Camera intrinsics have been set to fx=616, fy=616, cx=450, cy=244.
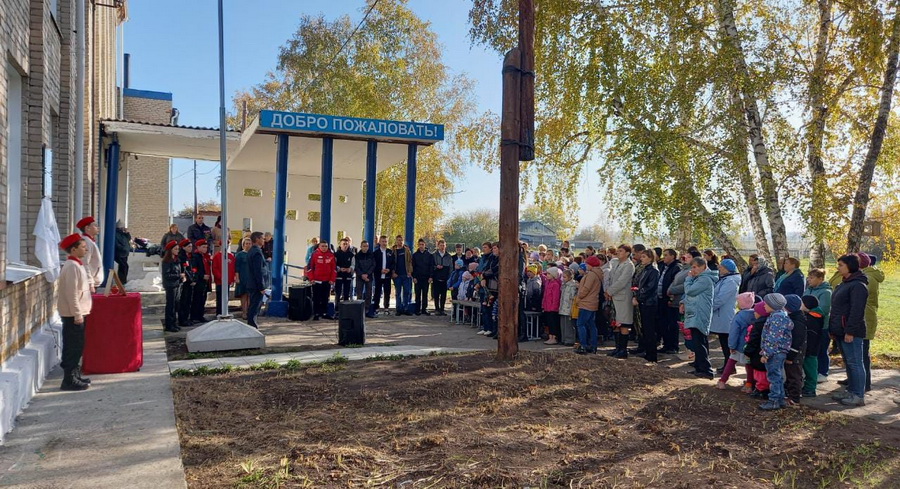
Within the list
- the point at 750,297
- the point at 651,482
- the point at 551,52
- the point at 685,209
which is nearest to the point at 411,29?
the point at 551,52

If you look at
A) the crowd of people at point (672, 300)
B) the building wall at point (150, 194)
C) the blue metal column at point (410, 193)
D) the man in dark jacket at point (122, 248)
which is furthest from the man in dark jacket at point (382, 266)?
the building wall at point (150, 194)

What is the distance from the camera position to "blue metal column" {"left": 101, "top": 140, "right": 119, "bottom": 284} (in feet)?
51.2

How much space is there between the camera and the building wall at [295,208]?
69.2 ft

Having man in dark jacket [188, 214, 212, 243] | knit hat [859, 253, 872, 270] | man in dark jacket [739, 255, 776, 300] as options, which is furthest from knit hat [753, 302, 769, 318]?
man in dark jacket [188, 214, 212, 243]

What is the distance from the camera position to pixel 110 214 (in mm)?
15859

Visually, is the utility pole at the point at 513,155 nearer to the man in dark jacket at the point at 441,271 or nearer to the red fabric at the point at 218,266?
the man in dark jacket at the point at 441,271

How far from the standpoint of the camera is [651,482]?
15.4 feet

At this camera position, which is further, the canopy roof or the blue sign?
the canopy roof

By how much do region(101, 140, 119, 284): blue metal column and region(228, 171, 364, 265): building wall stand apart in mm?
4706

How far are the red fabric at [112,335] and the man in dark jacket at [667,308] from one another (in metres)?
7.63

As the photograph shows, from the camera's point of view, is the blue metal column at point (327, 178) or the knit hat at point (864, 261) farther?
the blue metal column at point (327, 178)

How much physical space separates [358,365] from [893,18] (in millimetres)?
10695

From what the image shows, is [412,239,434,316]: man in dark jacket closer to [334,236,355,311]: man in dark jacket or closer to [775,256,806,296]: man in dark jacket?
[334,236,355,311]: man in dark jacket

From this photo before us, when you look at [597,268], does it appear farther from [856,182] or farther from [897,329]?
[897,329]
